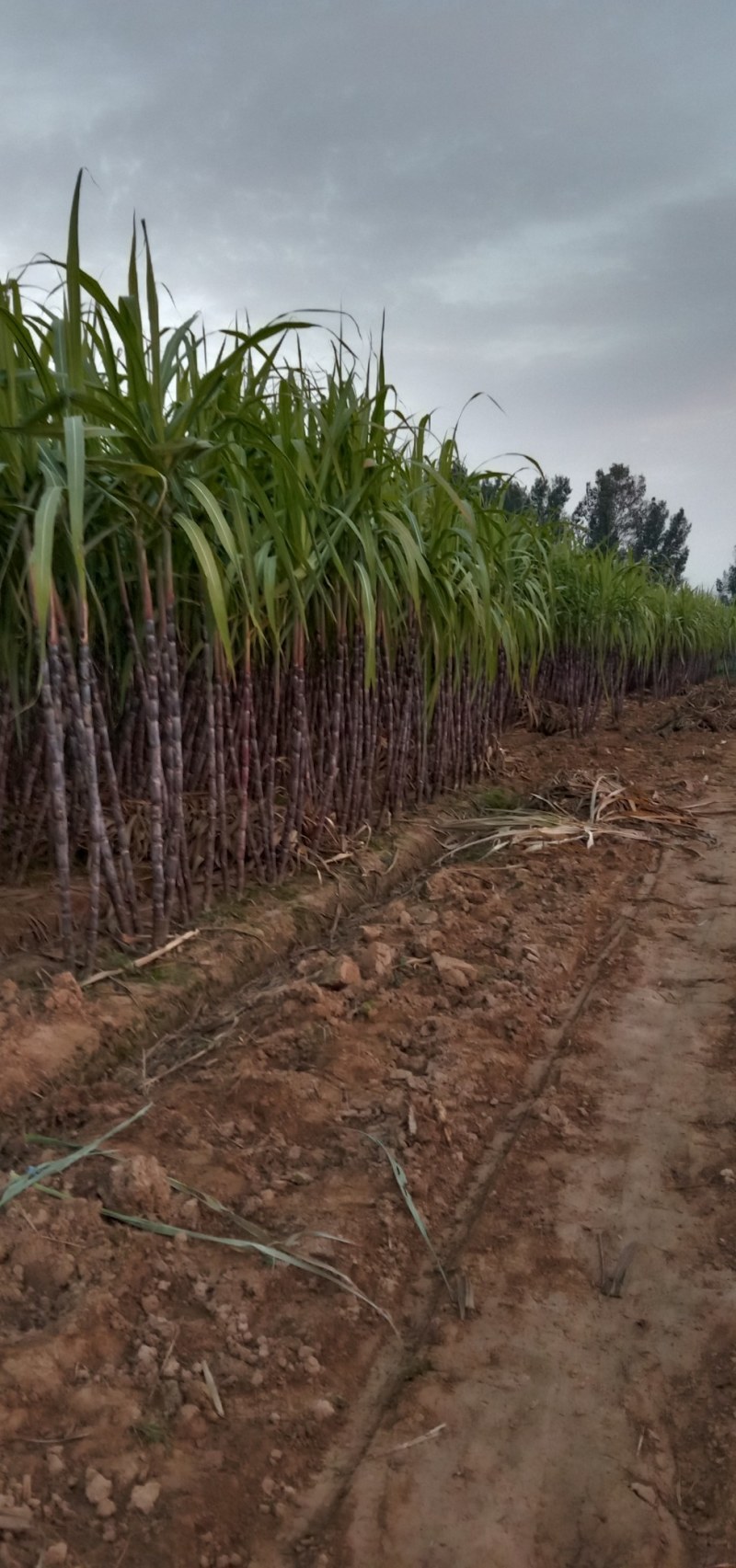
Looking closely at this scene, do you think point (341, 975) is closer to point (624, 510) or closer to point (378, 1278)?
point (378, 1278)

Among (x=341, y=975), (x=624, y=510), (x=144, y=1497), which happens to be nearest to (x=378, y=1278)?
(x=144, y=1497)

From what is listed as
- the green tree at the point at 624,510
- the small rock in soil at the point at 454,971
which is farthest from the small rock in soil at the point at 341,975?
the green tree at the point at 624,510

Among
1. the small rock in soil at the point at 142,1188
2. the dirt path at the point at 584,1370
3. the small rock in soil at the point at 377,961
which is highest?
the small rock in soil at the point at 377,961

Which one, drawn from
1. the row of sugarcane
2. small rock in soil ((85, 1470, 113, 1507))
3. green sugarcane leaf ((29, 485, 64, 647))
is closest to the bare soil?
small rock in soil ((85, 1470, 113, 1507))

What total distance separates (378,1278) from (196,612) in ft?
5.26

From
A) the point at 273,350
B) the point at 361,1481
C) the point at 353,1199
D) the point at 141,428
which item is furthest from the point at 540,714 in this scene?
the point at 361,1481

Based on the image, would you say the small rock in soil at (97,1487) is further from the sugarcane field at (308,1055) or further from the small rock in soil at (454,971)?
the small rock in soil at (454,971)

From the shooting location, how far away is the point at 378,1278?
1.19 meters

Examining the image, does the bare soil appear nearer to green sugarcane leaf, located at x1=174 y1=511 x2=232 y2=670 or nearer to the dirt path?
the dirt path

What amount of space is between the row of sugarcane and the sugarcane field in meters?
0.01

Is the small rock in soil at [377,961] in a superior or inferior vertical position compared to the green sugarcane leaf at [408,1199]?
superior

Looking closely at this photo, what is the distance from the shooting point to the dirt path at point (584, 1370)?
34.1 inches

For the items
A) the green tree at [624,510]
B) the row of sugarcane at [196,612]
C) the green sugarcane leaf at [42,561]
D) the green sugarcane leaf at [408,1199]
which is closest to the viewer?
the green sugarcane leaf at [408,1199]

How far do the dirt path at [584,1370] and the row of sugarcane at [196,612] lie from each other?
1.03 meters
